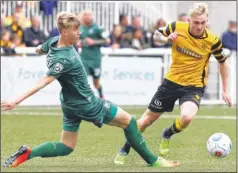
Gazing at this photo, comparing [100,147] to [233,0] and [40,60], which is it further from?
[233,0]

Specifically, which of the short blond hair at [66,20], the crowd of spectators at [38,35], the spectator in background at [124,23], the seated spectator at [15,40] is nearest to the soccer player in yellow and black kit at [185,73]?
the short blond hair at [66,20]

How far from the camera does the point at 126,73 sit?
21.2 metres

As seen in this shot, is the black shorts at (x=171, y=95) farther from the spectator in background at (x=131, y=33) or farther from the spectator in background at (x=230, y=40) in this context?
the spectator in background at (x=230, y=40)

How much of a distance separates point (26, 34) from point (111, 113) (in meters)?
13.0

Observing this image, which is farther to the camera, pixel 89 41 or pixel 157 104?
pixel 89 41

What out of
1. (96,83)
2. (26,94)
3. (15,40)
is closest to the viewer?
(26,94)

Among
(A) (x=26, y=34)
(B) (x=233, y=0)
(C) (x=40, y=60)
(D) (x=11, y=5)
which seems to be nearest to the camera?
(C) (x=40, y=60)

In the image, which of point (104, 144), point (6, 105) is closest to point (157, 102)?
point (104, 144)

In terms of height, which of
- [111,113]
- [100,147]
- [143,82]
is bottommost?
[143,82]

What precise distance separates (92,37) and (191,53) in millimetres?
8662

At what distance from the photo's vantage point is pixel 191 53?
430 inches

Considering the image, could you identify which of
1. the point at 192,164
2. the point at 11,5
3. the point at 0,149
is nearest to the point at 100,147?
the point at 0,149

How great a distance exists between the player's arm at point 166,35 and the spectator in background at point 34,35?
37.8 ft

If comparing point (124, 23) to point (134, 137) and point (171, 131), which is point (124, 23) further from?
point (134, 137)
